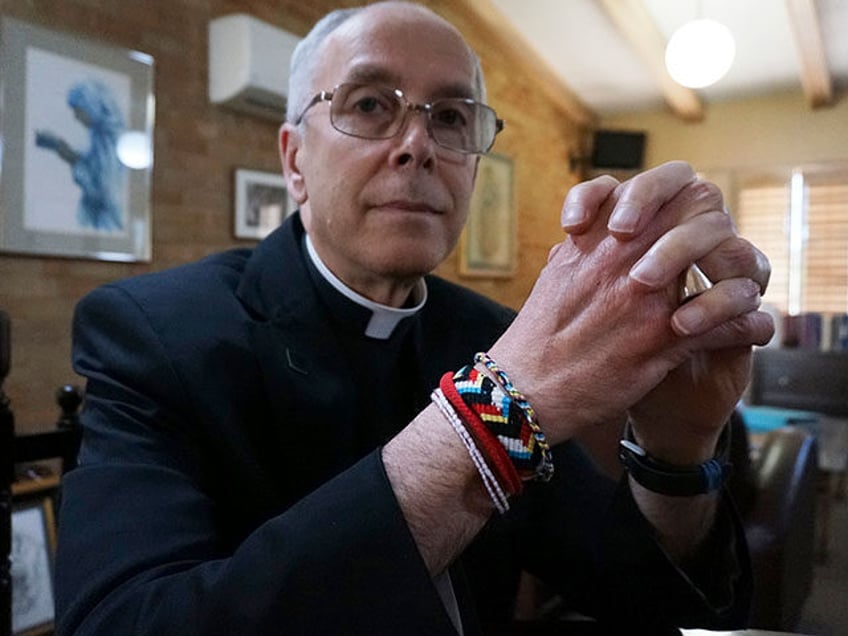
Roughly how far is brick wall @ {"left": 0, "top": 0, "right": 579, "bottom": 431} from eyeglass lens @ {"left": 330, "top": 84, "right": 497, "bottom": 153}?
112cm

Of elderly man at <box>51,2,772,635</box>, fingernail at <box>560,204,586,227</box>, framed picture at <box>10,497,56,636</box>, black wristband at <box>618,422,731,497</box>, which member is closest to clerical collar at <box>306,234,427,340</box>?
elderly man at <box>51,2,772,635</box>

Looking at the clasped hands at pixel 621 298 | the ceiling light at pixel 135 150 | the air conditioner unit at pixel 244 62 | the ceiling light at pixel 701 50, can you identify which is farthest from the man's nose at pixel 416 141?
the ceiling light at pixel 701 50

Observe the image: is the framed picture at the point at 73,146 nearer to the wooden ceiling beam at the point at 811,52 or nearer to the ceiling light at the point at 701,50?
the ceiling light at the point at 701,50

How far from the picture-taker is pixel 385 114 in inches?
39.9

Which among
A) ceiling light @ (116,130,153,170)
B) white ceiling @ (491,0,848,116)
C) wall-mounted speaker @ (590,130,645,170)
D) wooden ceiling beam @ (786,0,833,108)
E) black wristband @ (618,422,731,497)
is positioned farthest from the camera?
wall-mounted speaker @ (590,130,645,170)

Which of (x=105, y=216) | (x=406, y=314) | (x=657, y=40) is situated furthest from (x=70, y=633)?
(x=657, y=40)

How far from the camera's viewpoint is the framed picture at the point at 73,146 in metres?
2.58

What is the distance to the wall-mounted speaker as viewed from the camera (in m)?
6.77

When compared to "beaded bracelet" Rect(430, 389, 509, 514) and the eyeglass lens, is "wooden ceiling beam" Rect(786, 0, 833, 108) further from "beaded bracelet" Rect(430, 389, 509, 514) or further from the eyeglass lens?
"beaded bracelet" Rect(430, 389, 509, 514)

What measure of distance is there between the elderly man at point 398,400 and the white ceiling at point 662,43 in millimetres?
4667

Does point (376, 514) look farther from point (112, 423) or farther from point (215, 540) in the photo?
point (112, 423)

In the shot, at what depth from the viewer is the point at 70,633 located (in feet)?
2.08

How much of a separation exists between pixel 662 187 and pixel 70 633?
65 cm

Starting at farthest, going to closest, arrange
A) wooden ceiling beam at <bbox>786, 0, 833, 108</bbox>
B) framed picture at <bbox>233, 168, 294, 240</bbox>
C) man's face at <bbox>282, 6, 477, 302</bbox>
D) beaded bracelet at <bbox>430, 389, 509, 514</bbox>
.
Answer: wooden ceiling beam at <bbox>786, 0, 833, 108</bbox> → framed picture at <bbox>233, 168, 294, 240</bbox> → man's face at <bbox>282, 6, 477, 302</bbox> → beaded bracelet at <bbox>430, 389, 509, 514</bbox>
